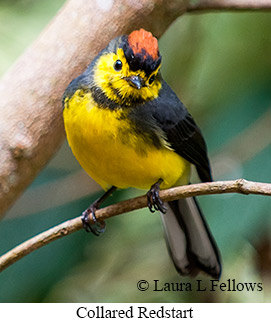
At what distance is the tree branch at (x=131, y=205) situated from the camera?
1.46m

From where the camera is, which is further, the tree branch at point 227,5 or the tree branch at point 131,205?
the tree branch at point 227,5

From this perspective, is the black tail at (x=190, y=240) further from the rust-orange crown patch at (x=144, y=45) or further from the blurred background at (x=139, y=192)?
the rust-orange crown patch at (x=144, y=45)

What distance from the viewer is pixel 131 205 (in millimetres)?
1781

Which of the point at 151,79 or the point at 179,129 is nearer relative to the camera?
the point at 151,79

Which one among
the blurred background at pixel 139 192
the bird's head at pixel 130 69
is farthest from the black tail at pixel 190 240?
the bird's head at pixel 130 69

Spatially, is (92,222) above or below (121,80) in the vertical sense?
below

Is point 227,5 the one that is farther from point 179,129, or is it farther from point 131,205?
point 131,205

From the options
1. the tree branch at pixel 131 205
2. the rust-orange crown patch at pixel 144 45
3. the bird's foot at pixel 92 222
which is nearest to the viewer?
the tree branch at pixel 131 205

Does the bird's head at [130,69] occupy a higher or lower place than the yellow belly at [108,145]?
higher

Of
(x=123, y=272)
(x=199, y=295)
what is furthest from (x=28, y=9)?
(x=199, y=295)

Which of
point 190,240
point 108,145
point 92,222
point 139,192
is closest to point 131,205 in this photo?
point 108,145

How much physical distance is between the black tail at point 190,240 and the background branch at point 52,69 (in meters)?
0.59

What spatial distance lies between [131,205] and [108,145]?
0.19m

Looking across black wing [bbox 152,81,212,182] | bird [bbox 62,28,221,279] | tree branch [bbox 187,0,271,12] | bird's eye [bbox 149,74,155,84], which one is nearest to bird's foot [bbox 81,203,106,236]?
bird [bbox 62,28,221,279]
